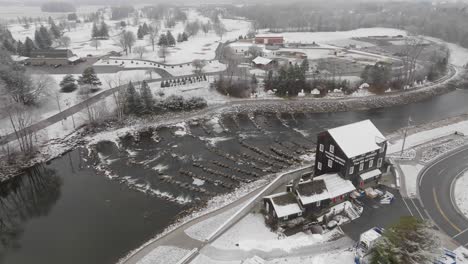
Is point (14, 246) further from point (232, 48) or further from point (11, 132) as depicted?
point (232, 48)

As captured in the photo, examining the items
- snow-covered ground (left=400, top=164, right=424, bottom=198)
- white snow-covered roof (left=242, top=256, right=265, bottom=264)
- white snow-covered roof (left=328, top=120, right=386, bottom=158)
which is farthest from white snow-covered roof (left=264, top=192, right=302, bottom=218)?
snow-covered ground (left=400, top=164, right=424, bottom=198)

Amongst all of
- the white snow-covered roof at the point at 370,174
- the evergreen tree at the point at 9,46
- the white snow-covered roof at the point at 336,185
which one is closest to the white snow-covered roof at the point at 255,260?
the white snow-covered roof at the point at 336,185

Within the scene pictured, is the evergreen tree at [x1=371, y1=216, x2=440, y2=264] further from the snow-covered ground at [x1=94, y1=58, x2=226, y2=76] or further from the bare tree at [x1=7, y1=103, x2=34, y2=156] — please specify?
the snow-covered ground at [x1=94, y1=58, x2=226, y2=76]

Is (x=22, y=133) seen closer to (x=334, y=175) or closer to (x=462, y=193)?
(x=334, y=175)

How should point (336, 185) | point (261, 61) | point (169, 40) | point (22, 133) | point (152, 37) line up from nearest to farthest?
point (336, 185) → point (22, 133) → point (261, 61) → point (152, 37) → point (169, 40)

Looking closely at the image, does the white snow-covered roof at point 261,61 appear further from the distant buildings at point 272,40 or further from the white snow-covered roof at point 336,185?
the white snow-covered roof at point 336,185

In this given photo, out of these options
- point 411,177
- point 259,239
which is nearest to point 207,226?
point 259,239
